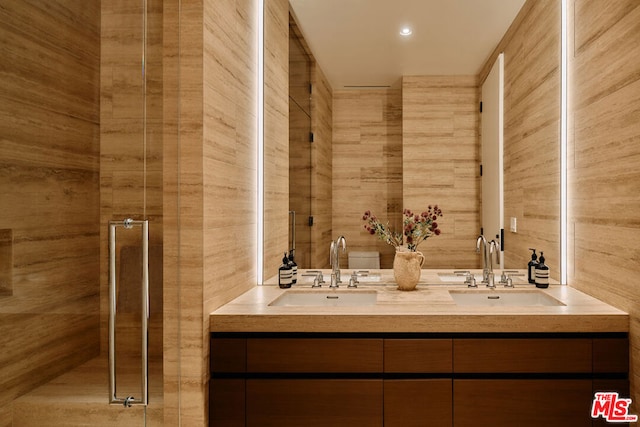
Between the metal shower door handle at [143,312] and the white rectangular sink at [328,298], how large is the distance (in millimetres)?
817

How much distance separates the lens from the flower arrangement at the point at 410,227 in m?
2.37

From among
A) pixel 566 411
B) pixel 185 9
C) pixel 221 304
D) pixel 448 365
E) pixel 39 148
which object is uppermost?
pixel 185 9

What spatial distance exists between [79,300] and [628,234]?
1934 mm

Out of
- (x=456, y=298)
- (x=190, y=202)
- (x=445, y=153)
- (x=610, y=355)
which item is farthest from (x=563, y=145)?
(x=190, y=202)

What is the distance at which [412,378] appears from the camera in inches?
70.6

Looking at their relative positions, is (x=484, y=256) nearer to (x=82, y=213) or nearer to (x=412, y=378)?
(x=412, y=378)

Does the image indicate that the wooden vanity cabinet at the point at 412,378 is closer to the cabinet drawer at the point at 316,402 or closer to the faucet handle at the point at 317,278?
the cabinet drawer at the point at 316,402

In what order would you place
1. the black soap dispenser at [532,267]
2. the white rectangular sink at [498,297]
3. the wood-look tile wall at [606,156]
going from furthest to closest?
the black soap dispenser at [532,267] < the white rectangular sink at [498,297] < the wood-look tile wall at [606,156]

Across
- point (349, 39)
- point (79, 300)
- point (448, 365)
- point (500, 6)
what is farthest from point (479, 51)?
point (79, 300)

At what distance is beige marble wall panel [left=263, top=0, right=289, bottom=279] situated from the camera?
8.24 ft

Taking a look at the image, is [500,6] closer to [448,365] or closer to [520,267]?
[520,267]

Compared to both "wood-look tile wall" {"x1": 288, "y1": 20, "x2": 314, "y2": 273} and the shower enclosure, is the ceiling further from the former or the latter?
the shower enclosure

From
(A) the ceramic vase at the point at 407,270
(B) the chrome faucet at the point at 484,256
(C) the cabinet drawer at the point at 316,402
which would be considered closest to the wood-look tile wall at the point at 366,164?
(A) the ceramic vase at the point at 407,270

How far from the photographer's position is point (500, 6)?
243 cm
